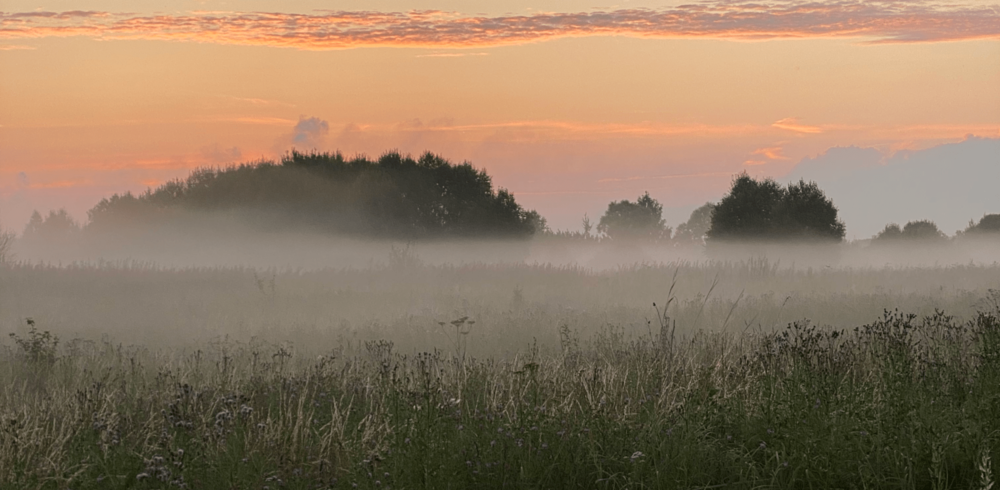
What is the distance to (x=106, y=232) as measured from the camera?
36.3 m

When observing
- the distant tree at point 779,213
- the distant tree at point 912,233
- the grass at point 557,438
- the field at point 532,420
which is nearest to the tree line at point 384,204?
the distant tree at point 779,213

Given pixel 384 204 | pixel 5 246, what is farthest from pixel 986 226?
pixel 5 246

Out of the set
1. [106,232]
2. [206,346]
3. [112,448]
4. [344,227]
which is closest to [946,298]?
[206,346]

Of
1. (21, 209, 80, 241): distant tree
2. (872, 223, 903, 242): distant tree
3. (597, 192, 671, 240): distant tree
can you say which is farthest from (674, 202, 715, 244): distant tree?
(21, 209, 80, 241): distant tree

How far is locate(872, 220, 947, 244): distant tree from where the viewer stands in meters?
41.4

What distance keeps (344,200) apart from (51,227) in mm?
18323

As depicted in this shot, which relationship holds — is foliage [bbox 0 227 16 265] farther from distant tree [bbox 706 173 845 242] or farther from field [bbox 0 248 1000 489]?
distant tree [bbox 706 173 845 242]

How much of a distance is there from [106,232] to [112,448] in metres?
34.0

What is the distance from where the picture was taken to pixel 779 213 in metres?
34.2

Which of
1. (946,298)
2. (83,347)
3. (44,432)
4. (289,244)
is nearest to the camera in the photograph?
(44,432)

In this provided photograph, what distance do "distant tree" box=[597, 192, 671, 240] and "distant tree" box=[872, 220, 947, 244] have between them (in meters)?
15.4

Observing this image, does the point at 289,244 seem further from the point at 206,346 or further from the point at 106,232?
the point at 206,346

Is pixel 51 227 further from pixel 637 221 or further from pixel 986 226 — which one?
pixel 986 226

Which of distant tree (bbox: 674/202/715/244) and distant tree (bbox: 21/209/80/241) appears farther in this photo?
distant tree (bbox: 674/202/715/244)
